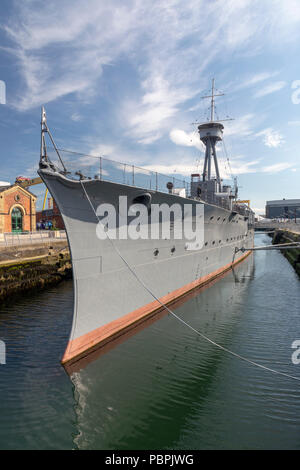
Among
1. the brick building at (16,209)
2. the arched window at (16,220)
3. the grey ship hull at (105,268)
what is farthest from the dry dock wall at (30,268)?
the arched window at (16,220)

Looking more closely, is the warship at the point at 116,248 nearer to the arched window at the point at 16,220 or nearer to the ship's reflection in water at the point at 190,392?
the ship's reflection in water at the point at 190,392

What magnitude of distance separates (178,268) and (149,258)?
9.02 ft

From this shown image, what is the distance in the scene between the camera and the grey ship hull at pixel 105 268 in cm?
714

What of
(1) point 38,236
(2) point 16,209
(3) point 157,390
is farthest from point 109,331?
(2) point 16,209

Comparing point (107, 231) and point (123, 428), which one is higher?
point (107, 231)

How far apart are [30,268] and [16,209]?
18066 millimetres

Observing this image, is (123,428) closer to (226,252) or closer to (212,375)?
(212,375)

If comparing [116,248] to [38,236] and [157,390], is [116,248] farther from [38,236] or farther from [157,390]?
[38,236]

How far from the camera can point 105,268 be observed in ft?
26.4

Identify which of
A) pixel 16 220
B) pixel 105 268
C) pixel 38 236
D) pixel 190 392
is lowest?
pixel 190 392

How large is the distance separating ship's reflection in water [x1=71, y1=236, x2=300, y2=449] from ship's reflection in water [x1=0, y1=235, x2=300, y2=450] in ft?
0.07

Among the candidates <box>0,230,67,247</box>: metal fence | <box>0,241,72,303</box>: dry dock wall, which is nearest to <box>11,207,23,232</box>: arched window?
<box>0,230,67,247</box>: metal fence
